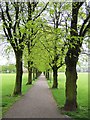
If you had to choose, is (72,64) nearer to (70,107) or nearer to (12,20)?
(70,107)

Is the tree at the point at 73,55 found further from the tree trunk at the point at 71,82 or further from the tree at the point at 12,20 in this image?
the tree at the point at 12,20

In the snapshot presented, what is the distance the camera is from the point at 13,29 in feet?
78.4

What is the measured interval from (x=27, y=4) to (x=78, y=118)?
47.6 ft

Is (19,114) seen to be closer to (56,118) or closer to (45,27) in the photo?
(56,118)

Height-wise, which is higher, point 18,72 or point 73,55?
point 73,55

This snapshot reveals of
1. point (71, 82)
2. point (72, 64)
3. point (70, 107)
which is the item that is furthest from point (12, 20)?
point (70, 107)

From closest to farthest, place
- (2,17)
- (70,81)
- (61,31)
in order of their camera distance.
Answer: (61,31) < (70,81) < (2,17)

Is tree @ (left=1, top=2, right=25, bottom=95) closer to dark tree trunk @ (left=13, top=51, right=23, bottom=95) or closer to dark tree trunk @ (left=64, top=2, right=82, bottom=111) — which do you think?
dark tree trunk @ (left=13, top=51, right=23, bottom=95)

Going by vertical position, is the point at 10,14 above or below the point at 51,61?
above

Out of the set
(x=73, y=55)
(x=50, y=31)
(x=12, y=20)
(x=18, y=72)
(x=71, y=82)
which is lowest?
(x=71, y=82)

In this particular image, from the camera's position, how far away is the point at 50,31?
18.8 metres

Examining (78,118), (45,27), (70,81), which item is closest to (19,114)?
(78,118)

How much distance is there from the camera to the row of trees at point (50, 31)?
16188mm

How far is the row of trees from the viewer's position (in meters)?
16.2
